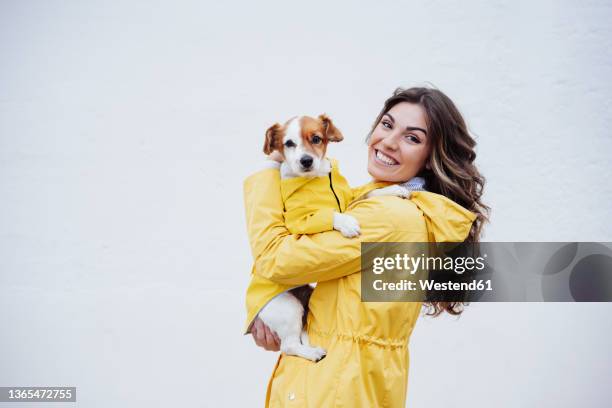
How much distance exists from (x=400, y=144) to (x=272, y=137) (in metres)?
0.54

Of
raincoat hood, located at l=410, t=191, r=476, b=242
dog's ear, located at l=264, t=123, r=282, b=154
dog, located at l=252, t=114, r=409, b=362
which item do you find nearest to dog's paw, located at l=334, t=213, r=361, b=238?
dog, located at l=252, t=114, r=409, b=362

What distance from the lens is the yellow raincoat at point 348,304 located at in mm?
1371

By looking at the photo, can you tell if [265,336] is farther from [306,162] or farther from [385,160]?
[385,160]

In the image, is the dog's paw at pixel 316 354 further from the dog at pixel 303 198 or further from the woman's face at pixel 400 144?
the woman's face at pixel 400 144

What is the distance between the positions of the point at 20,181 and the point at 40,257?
1.81ft

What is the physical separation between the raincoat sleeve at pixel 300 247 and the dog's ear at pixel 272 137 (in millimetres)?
447

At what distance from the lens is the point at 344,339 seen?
54.7 inches

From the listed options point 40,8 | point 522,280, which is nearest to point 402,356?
point 522,280

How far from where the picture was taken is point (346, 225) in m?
1.44

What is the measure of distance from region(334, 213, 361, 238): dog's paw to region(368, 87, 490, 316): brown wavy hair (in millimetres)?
370

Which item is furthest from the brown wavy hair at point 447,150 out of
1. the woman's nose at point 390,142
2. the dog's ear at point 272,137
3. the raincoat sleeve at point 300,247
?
the dog's ear at point 272,137

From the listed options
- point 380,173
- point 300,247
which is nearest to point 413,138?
point 380,173

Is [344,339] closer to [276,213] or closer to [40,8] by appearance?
[276,213]

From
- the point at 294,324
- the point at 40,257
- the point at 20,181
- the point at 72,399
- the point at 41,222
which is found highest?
the point at 20,181
